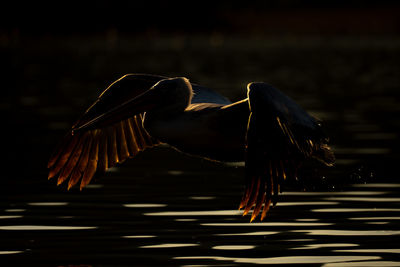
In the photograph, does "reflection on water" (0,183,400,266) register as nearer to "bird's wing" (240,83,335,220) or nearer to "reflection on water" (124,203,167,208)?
"reflection on water" (124,203,167,208)

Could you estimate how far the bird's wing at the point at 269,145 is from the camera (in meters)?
10.5

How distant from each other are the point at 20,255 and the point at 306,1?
335 ft

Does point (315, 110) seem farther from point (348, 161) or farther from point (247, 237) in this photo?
point (247, 237)

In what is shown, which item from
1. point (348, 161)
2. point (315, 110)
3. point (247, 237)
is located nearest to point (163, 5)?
point (315, 110)

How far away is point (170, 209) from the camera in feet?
45.8

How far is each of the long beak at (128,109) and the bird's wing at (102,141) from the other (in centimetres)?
16

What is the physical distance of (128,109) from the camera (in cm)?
1176

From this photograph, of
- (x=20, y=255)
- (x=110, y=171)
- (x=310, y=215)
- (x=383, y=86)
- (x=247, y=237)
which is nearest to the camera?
(x=20, y=255)

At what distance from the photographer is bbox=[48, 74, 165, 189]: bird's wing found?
12.3 metres

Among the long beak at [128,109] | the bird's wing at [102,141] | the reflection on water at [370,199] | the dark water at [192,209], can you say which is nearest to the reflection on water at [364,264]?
the dark water at [192,209]

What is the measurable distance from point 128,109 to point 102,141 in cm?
111

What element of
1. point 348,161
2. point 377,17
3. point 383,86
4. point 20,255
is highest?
point 377,17

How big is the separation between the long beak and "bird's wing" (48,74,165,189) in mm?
163

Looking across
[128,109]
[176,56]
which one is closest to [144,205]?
[128,109]
